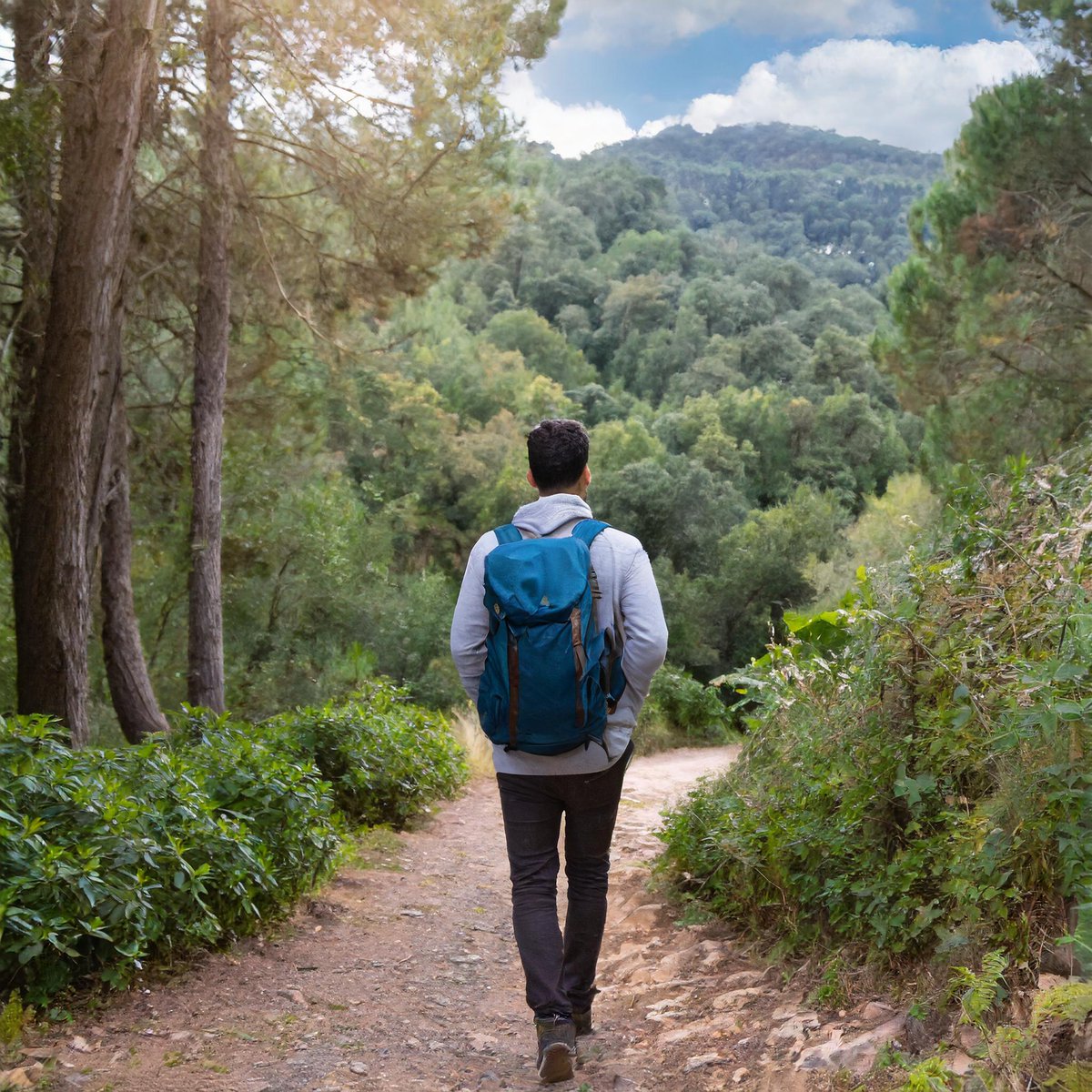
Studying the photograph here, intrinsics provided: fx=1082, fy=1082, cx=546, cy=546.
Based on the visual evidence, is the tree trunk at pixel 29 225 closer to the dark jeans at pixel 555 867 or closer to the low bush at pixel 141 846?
the low bush at pixel 141 846

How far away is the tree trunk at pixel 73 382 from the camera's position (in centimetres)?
→ 549

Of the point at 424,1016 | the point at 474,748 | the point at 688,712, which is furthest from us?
the point at 688,712

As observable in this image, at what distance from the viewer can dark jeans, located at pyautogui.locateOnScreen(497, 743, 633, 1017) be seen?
297 cm

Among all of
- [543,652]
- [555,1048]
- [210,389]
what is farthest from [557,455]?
[210,389]

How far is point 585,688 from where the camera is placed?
2785 mm

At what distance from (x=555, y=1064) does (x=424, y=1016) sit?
0.95 meters

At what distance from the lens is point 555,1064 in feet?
9.67

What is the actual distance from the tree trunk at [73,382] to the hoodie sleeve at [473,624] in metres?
3.34

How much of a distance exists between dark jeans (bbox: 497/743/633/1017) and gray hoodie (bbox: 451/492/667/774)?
0.21 ft

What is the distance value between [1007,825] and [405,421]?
103 ft

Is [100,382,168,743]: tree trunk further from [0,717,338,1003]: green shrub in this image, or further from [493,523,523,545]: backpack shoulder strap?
[493,523,523,545]: backpack shoulder strap

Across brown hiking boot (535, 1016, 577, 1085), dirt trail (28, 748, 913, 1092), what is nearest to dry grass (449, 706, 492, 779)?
dirt trail (28, 748, 913, 1092)

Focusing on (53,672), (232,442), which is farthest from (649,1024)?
(232,442)

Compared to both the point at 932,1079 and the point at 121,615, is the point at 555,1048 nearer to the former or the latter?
the point at 932,1079
